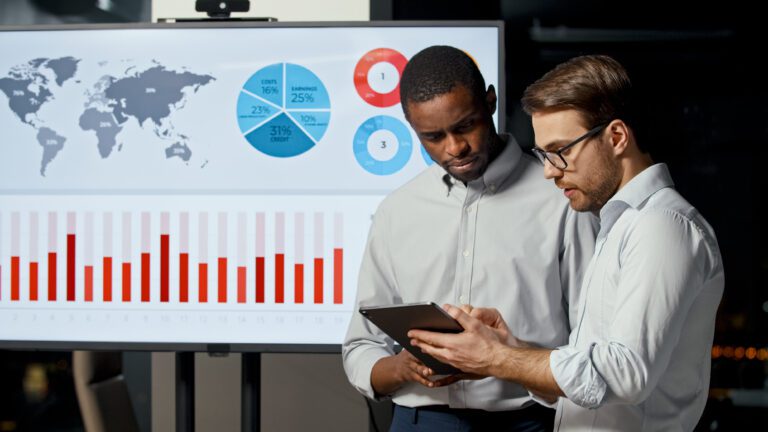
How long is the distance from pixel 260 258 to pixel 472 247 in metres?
0.78

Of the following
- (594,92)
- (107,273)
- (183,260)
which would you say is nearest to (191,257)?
(183,260)

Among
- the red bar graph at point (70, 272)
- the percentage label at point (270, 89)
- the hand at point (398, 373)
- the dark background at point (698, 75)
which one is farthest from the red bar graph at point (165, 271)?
the dark background at point (698, 75)

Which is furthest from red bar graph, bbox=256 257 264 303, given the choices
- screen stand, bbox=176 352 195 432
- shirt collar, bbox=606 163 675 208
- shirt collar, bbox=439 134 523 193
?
shirt collar, bbox=606 163 675 208

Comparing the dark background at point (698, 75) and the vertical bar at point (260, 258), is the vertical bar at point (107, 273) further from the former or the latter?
the dark background at point (698, 75)

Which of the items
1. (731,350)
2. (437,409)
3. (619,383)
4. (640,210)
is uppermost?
(640,210)

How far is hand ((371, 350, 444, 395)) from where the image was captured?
182 centimetres

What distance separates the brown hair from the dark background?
2.39 m

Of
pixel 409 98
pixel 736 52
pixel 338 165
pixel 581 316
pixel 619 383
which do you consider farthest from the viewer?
pixel 736 52

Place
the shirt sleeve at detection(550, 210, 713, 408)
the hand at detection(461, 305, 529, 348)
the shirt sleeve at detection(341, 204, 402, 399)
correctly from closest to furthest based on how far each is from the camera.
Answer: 1. the shirt sleeve at detection(550, 210, 713, 408)
2. the hand at detection(461, 305, 529, 348)
3. the shirt sleeve at detection(341, 204, 402, 399)

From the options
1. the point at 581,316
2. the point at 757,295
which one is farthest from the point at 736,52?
the point at 581,316

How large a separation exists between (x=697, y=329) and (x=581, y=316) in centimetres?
19

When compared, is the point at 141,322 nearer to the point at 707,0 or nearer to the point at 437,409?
the point at 437,409

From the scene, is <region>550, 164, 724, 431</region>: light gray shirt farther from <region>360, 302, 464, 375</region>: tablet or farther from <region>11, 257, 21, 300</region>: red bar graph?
<region>11, 257, 21, 300</region>: red bar graph

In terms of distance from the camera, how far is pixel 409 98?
192 centimetres
